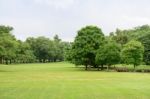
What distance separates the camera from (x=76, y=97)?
19.2m

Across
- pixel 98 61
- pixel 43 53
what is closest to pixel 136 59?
pixel 98 61

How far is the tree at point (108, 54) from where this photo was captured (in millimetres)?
59719

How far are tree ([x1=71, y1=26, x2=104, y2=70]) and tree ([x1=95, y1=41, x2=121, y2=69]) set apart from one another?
2.14 m

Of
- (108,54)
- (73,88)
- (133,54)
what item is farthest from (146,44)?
(73,88)

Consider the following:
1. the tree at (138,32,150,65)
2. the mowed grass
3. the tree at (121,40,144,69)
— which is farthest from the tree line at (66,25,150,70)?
the mowed grass

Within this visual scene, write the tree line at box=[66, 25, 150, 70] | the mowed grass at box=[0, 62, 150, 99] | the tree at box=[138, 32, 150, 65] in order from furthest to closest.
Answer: the tree at box=[138, 32, 150, 65], the tree line at box=[66, 25, 150, 70], the mowed grass at box=[0, 62, 150, 99]

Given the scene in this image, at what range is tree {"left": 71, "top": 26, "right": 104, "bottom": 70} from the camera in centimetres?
6203

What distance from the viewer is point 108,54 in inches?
2362

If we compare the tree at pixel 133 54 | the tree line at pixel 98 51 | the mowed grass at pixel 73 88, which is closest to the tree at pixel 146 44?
the tree line at pixel 98 51

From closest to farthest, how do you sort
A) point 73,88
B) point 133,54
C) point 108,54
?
point 73,88 < point 108,54 < point 133,54

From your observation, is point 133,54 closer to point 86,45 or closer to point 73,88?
point 86,45

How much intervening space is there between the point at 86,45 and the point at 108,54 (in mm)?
4929

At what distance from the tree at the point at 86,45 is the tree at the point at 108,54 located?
2139 mm

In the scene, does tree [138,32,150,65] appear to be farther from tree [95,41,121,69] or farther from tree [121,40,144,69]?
tree [95,41,121,69]
